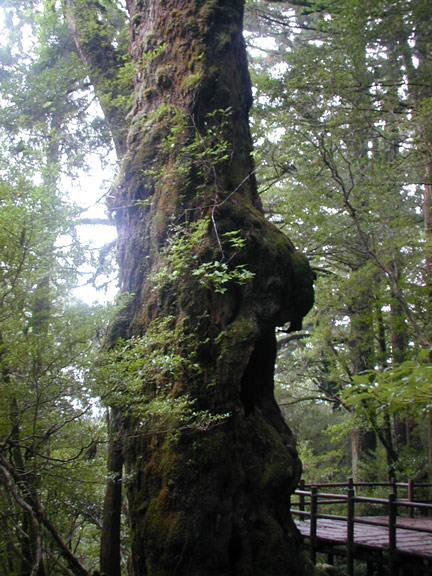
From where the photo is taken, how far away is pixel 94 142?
33.9 ft

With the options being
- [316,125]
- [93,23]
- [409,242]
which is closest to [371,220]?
[409,242]

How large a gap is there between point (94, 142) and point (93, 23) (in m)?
2.66

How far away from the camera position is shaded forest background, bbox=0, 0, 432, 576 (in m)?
3.50

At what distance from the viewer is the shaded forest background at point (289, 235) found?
3.50 metres

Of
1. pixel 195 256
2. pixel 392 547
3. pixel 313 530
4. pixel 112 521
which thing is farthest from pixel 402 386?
pixel 313 530

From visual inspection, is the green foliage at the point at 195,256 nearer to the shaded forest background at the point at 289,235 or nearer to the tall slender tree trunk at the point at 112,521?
the shaded forest background at the point at 289,235

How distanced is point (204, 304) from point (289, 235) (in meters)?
5.19

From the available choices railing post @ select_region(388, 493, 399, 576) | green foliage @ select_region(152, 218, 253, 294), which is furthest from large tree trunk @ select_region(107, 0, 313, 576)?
railing post @ select_region(388, 493, 399, 576)

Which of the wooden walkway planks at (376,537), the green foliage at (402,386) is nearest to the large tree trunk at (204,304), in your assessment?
the green foliage at (402,386)

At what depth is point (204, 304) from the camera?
16.2 feet

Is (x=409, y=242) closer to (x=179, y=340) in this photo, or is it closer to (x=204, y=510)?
(x=179, y=340)

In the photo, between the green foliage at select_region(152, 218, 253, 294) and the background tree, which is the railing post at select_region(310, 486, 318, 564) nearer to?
the background tree

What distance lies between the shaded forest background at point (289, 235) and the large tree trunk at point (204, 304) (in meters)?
0.27

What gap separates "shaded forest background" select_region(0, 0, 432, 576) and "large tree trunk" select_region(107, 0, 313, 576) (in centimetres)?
27
